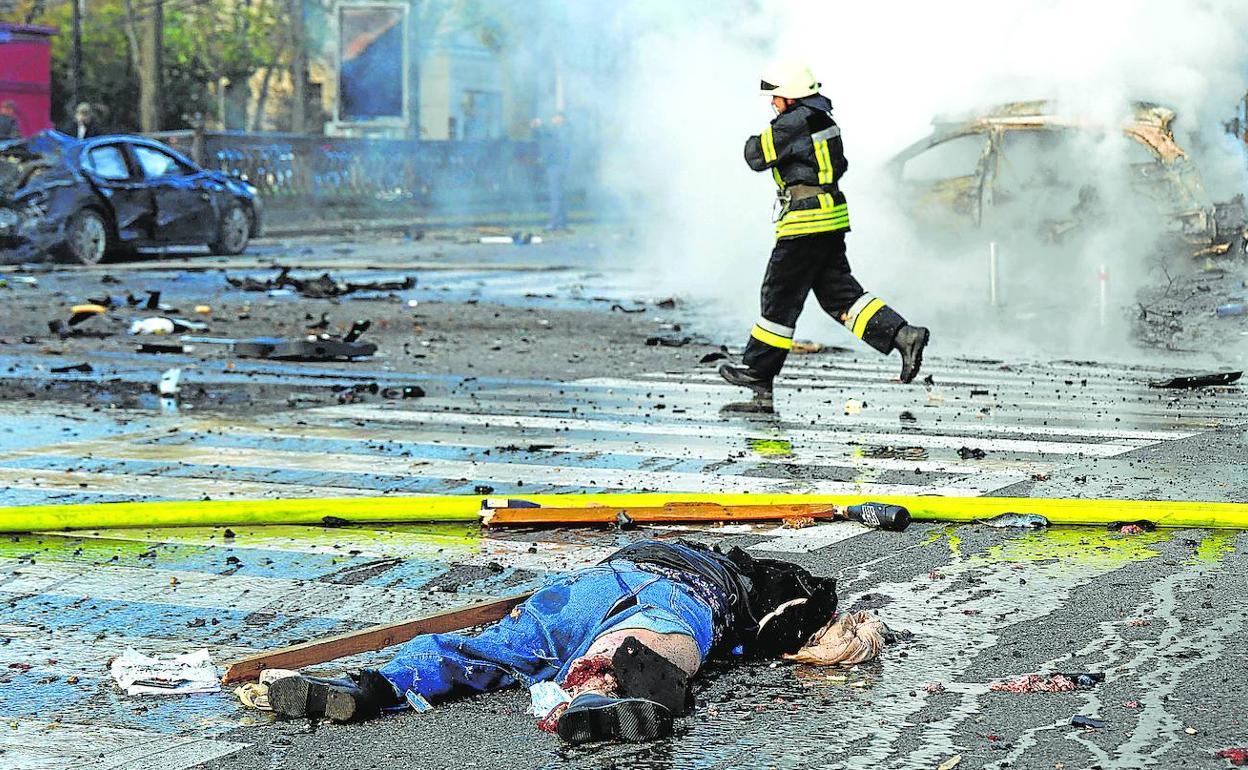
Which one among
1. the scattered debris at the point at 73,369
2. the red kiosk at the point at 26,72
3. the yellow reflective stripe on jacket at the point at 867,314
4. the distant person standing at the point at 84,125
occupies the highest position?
the red kiosk at the point at 26,72

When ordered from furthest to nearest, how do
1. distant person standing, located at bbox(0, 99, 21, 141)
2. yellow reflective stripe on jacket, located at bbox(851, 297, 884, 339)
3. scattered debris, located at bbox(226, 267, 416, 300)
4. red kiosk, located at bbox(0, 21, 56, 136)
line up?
1. red kiosk, located at bbox(0, 21, 56, 136)
2. distant person standing, located at bbox(0, 99, 21, 141)
3. scattered debris, located at bbox(226, 267, 416, 300)
4. yellow reflective stripe on jacket, located at bbox(851, 297, 884, 339)

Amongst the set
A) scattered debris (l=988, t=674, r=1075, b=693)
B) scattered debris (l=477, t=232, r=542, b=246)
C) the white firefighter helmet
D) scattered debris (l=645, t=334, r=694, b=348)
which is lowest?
scattered debris (l=645, t=334, r=694, b=348)

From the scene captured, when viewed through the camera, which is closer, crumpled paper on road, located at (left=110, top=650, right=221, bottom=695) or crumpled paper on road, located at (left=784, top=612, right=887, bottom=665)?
crumpled paper on road, located at (left=110, top=650, right=221, bottom=695)

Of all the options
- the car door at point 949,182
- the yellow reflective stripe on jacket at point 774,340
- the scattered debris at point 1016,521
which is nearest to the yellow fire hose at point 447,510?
the scattered debris at point 1016,521

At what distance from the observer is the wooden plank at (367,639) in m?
4.88

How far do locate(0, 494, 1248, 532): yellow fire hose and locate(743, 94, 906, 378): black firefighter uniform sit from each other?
3.63 m

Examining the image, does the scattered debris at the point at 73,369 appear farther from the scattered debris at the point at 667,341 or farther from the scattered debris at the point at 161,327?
the scattered debris at the point at 667,341

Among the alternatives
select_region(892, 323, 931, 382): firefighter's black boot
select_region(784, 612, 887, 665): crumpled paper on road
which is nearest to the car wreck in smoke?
select_region(892, 323, 931, 382): firefighter's black boot

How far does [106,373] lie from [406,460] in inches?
169

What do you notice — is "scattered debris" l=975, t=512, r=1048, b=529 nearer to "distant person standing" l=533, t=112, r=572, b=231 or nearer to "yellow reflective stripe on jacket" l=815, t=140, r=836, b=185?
"yellow reflective stripe on jacket" l=815, t=140, r=836, b=185

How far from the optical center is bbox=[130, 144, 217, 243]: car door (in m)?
24.4

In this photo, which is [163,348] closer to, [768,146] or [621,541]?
[768,146]

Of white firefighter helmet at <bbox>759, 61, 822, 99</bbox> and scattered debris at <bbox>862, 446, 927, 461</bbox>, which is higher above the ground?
white firefighter helmet at <bbox>759, 61, 822, 99</bbox>

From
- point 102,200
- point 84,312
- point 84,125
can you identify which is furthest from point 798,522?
point 84,125
